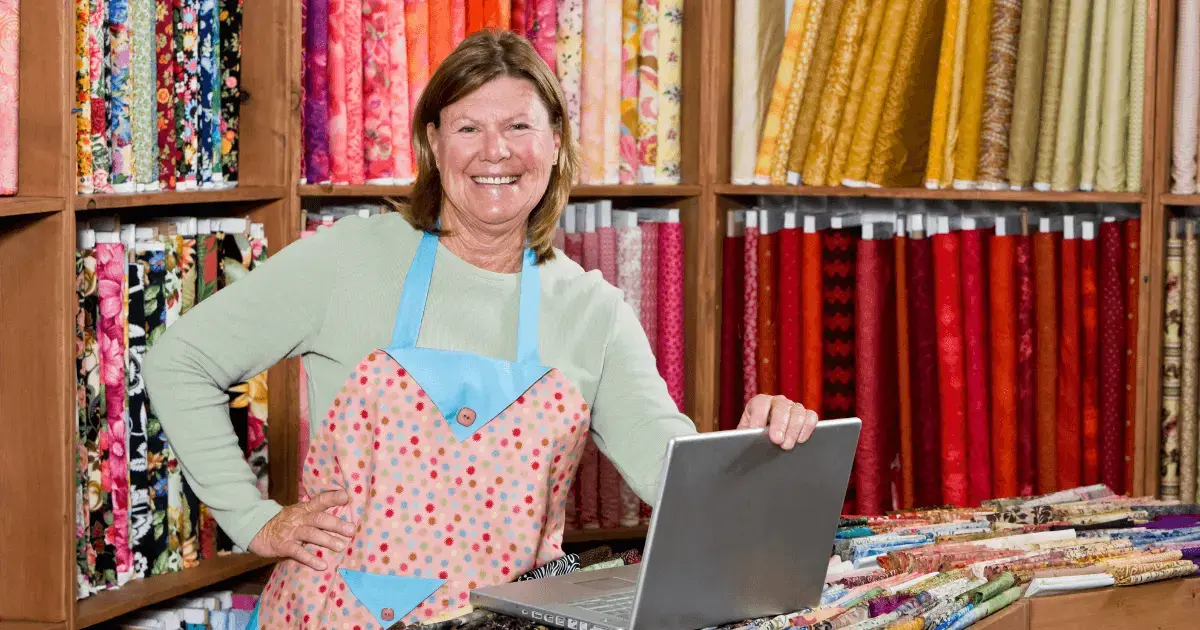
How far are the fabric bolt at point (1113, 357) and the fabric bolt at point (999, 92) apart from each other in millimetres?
248

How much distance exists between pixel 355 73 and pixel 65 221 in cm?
82

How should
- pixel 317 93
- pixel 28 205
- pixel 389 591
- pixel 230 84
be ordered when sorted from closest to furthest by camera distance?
pixel 389 591 < pixel 28 205 < pixel 230 84 < pixel 317 93

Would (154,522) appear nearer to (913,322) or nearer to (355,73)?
(355,73)

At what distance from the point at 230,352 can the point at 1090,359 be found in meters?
1.76

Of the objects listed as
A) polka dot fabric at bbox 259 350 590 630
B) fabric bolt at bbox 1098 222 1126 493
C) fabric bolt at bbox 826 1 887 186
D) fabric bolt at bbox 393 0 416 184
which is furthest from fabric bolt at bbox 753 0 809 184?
polka dot fabric at bbox 259 350 590 630

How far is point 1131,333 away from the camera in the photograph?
2.86 meters

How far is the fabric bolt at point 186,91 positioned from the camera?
2523mm

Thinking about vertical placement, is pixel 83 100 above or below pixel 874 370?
above

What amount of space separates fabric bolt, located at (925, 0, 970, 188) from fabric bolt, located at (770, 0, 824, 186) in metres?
0.27

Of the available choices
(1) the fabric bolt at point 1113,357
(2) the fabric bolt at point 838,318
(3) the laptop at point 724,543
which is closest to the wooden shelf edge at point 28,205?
(3) the laptop at point 724,543

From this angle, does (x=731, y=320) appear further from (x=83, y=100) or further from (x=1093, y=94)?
(x=83, y=100)

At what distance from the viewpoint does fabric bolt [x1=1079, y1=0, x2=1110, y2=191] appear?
282cm

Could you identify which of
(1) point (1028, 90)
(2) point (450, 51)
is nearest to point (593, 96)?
(2) point (450, 51)

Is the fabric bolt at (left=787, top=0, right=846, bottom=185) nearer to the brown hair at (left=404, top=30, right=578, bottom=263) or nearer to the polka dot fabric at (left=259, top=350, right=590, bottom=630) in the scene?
the brown hair at (left=404, top=30, right=578, bottom=263)
